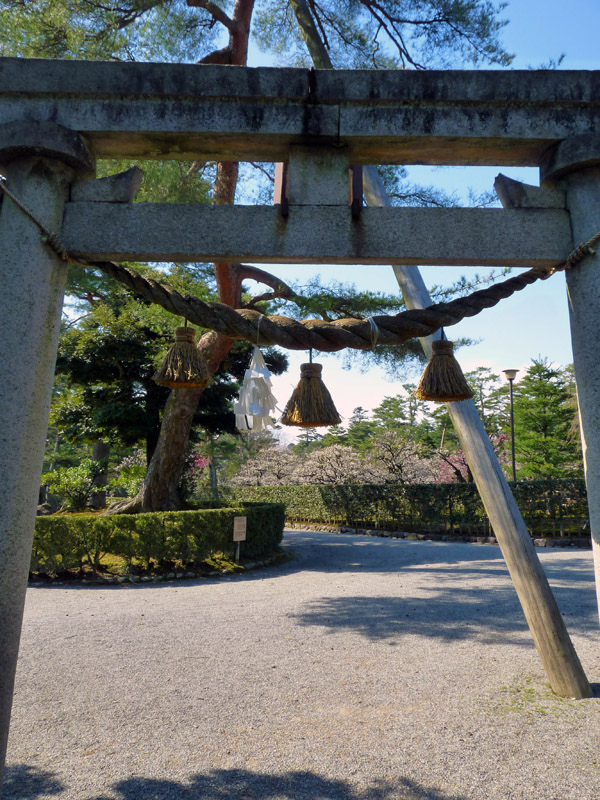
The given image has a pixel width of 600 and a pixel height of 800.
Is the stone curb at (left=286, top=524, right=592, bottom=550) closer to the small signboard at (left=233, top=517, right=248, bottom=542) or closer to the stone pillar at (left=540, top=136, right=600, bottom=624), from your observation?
the small signboard at (left=233, top=517, right=248, bottom=542)

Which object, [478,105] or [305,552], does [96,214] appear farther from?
[305,552]

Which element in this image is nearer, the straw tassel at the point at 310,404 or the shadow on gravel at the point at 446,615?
the straw tassel at the point at 310,404

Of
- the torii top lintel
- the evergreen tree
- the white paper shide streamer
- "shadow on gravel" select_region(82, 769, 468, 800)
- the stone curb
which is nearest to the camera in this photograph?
the torii top lintel

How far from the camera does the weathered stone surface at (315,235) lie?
7.02ft

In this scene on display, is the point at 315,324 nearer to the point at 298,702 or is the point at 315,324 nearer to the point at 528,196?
the point at 528,196

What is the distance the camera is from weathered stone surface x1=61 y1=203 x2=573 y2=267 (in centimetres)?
214

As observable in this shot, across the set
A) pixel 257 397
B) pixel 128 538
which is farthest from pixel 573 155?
pixel 128 538

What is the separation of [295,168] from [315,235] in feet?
1.20

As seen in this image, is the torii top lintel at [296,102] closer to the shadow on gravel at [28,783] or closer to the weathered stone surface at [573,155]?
the weathered stone surface at [573,155]

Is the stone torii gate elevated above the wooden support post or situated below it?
above

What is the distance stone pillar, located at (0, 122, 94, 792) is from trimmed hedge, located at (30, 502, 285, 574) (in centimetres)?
725

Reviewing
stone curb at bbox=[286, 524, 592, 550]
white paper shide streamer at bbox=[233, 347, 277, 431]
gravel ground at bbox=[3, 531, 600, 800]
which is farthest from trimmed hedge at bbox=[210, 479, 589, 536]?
white paper shide streamer at bbox=[233, 347, 277, 431]

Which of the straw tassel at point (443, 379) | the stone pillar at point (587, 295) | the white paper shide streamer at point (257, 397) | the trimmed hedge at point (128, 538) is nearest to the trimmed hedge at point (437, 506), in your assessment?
the trimmed hedge at point (128, 538)

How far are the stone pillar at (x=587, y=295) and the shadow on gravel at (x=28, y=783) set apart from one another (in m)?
2.90
